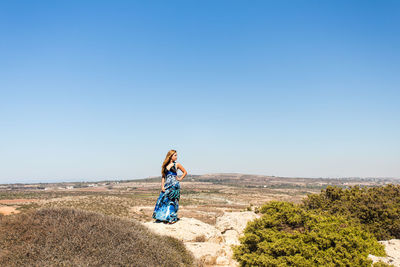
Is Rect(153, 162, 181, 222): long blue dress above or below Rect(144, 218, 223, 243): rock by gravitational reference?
above

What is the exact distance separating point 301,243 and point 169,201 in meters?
6.05

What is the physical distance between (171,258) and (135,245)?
3.61 feet

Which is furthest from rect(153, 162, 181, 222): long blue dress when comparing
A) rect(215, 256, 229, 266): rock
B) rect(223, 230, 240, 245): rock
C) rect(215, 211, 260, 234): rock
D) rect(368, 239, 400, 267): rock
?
rect(368, 239, 400, 267): rock

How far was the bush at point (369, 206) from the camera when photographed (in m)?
15.5

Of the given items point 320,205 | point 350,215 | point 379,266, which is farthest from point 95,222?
point 320,205

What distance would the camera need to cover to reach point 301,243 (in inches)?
290

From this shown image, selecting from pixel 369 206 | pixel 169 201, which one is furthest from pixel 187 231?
pixel 369 206

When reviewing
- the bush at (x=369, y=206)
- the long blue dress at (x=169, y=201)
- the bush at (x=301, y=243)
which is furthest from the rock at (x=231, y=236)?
the bush at (x=369, y=206)

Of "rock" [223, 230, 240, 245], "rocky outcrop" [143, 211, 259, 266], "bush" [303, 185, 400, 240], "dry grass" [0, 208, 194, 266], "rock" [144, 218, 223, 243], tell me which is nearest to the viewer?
"dry grass" [0, 208, 194, 266]

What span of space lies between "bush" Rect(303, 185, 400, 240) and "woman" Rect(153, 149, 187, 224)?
12157mm

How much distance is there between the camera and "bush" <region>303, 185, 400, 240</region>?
1546 cm

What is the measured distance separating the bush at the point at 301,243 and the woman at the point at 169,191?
372 centimetres

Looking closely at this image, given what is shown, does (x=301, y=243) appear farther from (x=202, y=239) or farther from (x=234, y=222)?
(x=234, y=222)

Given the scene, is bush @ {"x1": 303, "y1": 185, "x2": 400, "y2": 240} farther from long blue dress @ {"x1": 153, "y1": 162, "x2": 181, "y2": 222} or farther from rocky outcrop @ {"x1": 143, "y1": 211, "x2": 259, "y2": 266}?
long blue dress @ {"x1": 153, "y1": 162, "x2": 181, "y2": 222}
